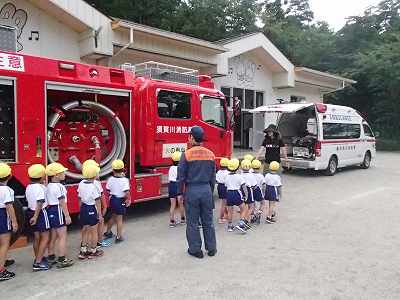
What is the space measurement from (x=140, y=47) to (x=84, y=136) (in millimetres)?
7044

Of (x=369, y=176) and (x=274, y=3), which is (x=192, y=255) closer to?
(x=369, y=176)

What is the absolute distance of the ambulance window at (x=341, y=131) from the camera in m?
14.0

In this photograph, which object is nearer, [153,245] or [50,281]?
[50,281]

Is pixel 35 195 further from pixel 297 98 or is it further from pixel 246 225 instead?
pixel 297 98

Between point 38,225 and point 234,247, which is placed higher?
point 38,225

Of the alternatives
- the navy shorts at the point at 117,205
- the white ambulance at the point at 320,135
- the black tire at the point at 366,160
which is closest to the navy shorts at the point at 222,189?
the navy shorts at the point at 117,205

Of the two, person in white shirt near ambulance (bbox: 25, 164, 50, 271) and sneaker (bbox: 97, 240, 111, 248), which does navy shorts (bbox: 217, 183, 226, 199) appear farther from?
person in white shirt near ambulance (bbox: 25, 164, 50, 271)

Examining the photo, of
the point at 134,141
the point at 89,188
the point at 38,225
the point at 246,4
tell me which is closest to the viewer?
the point at 38,225

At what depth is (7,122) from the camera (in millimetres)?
6062

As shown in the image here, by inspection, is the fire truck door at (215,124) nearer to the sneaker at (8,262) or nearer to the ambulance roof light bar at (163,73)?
the ambulance roof light bar at (163,73)

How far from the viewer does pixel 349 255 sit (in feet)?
19.4

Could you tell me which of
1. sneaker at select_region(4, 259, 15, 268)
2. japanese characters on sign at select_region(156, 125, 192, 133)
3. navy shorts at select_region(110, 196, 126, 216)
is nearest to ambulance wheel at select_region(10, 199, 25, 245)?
sneaker at select_region(4, 259, 15, 268)

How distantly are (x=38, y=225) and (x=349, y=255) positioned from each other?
4.17 metres

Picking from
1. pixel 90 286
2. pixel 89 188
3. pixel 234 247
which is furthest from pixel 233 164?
pixel 90 286
